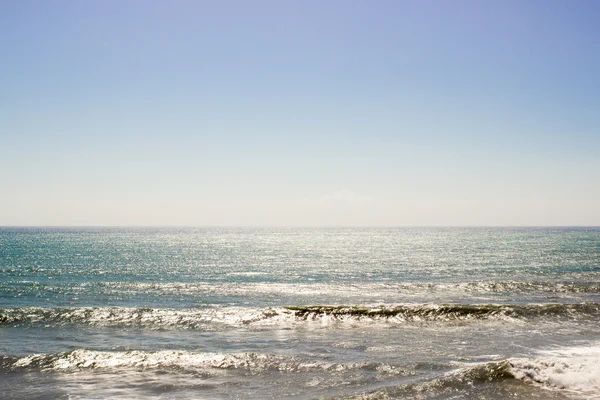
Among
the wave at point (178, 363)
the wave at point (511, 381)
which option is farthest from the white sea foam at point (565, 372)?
the wave at point (178, 363)

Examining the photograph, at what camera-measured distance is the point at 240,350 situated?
2061cm

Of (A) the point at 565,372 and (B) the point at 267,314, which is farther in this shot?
(B) the point at 267,314

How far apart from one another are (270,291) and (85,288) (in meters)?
18.2

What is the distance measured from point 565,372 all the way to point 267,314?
18111mm

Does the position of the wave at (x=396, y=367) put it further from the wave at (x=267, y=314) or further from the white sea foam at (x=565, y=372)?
the wave at (x=267, y=314)

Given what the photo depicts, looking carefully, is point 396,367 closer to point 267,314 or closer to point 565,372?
point 565,372

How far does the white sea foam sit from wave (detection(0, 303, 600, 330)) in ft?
35.9

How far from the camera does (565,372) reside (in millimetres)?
15961

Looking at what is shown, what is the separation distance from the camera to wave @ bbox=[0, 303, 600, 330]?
27281 millimetres

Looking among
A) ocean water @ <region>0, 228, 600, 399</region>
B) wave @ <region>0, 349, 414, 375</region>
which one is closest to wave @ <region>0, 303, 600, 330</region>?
ocean water @ <region>0, 228, 600, 399</region>

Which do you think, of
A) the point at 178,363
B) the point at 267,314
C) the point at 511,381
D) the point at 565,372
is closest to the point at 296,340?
the point at 178,363

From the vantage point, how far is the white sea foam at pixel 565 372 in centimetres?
1484

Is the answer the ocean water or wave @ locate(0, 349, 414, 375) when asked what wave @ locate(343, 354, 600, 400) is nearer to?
the ocean water

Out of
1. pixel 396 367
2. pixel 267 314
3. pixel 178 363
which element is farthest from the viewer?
pixel 267 314
